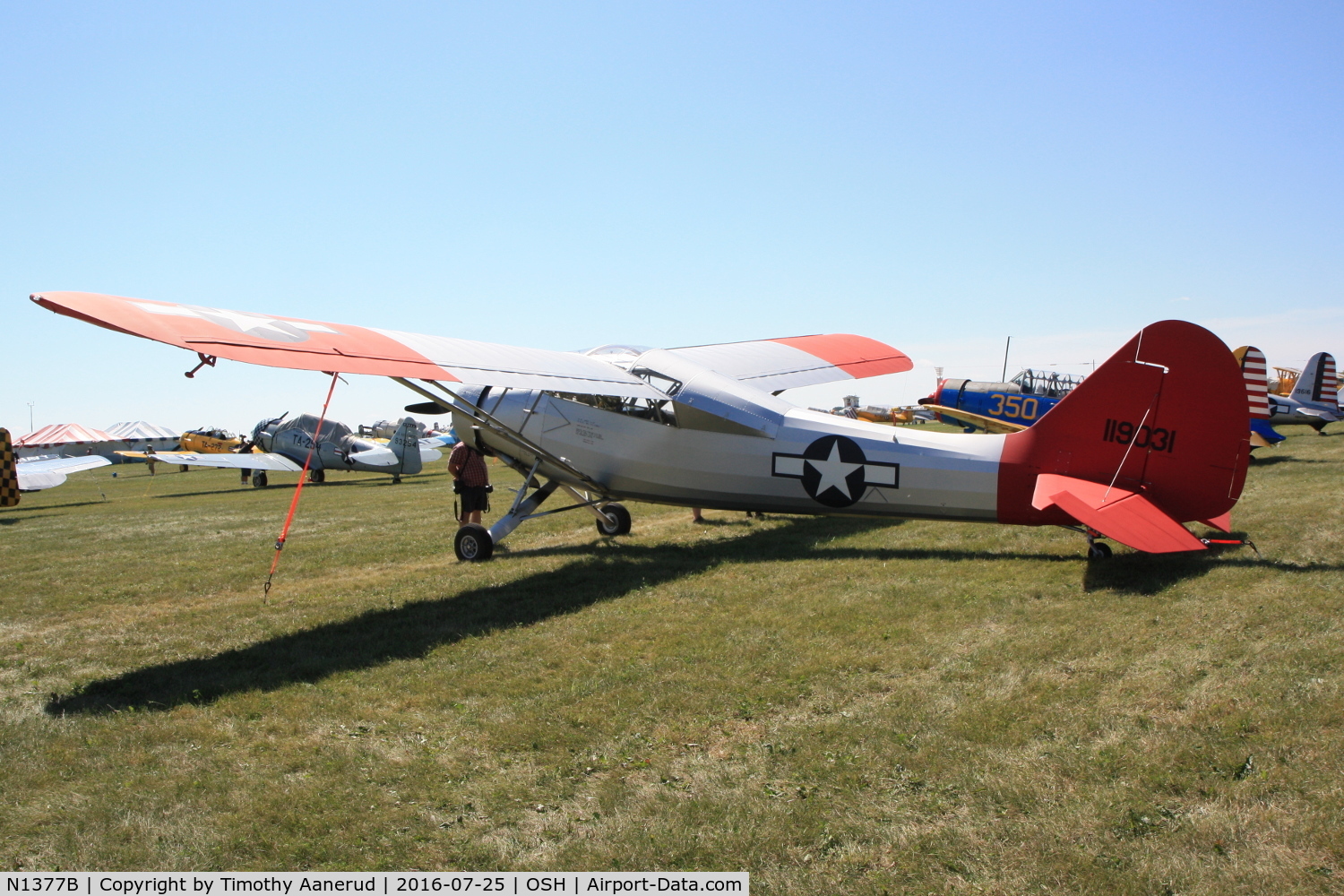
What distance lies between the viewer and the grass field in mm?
3184

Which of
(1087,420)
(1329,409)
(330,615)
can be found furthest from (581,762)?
(1329,409)

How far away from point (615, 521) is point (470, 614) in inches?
154

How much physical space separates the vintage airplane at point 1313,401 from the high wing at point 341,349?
21.5m

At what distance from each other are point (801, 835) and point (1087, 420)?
551 cm

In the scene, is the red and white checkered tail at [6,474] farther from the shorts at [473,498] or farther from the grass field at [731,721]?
the shorts at [473,498]

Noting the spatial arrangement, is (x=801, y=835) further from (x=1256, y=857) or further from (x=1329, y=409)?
(x=1329, y=409)

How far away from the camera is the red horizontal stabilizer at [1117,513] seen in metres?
6.15

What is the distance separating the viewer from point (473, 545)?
9.62 metres

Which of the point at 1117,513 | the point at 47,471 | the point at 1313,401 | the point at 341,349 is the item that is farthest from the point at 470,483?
the point at 1313,401

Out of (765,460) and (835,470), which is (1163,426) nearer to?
(835,470)

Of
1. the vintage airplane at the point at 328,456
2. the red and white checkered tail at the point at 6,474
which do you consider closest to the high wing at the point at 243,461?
the vintage airplane at the point at 328,456

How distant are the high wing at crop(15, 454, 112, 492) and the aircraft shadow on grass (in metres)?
16.6

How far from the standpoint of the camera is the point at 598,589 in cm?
784

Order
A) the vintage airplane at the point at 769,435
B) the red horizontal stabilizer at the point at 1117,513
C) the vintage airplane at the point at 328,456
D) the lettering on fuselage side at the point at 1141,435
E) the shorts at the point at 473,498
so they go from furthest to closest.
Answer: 1. the vintage airplane at the point at 328,456
2. the shorts at the point at 473,498
3. the lettering on fuselage side at the point at 1141,435
4. the vintage airplane at the point at 769,435
5. the red horizontal stabilizer at the point at 1117,513
